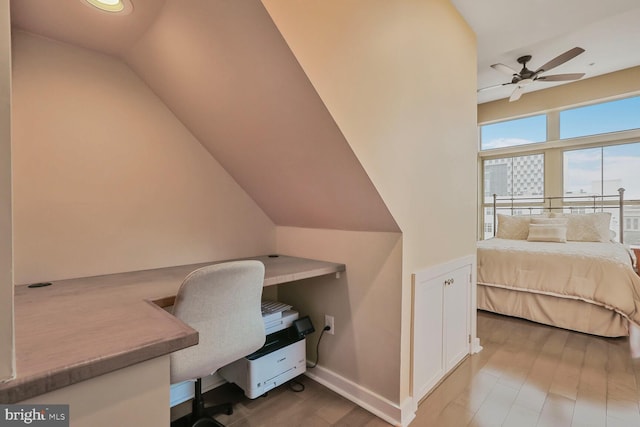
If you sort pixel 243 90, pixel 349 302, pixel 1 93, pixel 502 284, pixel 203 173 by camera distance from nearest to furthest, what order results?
pixel 1 93, pixel 243 90, pixel 349 302, pixel 203 173, pixel 502 284

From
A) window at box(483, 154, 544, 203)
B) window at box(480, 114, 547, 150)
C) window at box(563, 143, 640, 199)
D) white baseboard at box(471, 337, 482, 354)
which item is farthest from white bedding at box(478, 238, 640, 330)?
window at box(480, 114, 547, 150)

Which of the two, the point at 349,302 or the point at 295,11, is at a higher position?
the point at 295,11

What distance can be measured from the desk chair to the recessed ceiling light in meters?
1.21

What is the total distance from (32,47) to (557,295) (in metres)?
4.36

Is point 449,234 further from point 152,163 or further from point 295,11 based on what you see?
point 152,163

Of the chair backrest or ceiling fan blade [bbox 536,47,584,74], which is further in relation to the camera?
ceiling fan blade [bbox 536,47,584,74]

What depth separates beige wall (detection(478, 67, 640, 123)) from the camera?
13.8 feet

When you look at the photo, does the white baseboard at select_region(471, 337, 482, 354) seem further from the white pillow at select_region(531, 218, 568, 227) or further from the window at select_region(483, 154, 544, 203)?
the window at select_region(483, 154, 544, 203)

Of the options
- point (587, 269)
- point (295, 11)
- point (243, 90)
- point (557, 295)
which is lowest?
point (557, 295)

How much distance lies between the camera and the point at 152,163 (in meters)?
1.84

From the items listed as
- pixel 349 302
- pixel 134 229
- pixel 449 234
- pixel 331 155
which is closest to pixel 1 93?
pixel 331 155

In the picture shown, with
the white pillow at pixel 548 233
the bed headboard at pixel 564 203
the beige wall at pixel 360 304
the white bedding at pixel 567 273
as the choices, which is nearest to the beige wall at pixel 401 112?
the beige wall at pixel 360 304

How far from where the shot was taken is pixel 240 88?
144cm

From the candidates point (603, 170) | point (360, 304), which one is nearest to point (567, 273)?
point (360, 304)
